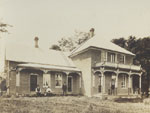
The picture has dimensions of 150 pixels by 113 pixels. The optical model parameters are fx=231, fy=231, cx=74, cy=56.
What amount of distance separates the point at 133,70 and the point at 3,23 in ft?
49.9

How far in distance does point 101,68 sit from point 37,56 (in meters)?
6.04

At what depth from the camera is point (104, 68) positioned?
766 inches

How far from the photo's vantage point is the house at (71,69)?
1866cm

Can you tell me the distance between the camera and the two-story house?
20.5 meters

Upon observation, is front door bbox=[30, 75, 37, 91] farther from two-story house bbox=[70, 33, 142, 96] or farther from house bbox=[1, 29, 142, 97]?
two-story house bbox=[70, 33, 142, 96]

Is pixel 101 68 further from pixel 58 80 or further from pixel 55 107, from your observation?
pixel 55 107

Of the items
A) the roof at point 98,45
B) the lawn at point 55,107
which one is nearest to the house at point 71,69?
the roof at point 98,45

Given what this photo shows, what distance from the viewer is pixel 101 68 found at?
1950cm

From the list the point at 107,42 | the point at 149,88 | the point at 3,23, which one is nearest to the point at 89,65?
the point at 107,42

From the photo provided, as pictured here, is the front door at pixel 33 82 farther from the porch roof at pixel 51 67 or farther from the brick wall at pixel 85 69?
the brick wall at pixel 85 69

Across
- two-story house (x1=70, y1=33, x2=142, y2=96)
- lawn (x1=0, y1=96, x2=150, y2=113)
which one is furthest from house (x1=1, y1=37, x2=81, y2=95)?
lawn (x1=0, y1=96, x2=150, y2=113)

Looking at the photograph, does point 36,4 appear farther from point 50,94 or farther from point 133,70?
point 133,70

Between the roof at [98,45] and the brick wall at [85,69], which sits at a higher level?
the roof at [98,45]

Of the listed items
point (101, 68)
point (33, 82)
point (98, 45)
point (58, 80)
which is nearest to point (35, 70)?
point (33, 82)
